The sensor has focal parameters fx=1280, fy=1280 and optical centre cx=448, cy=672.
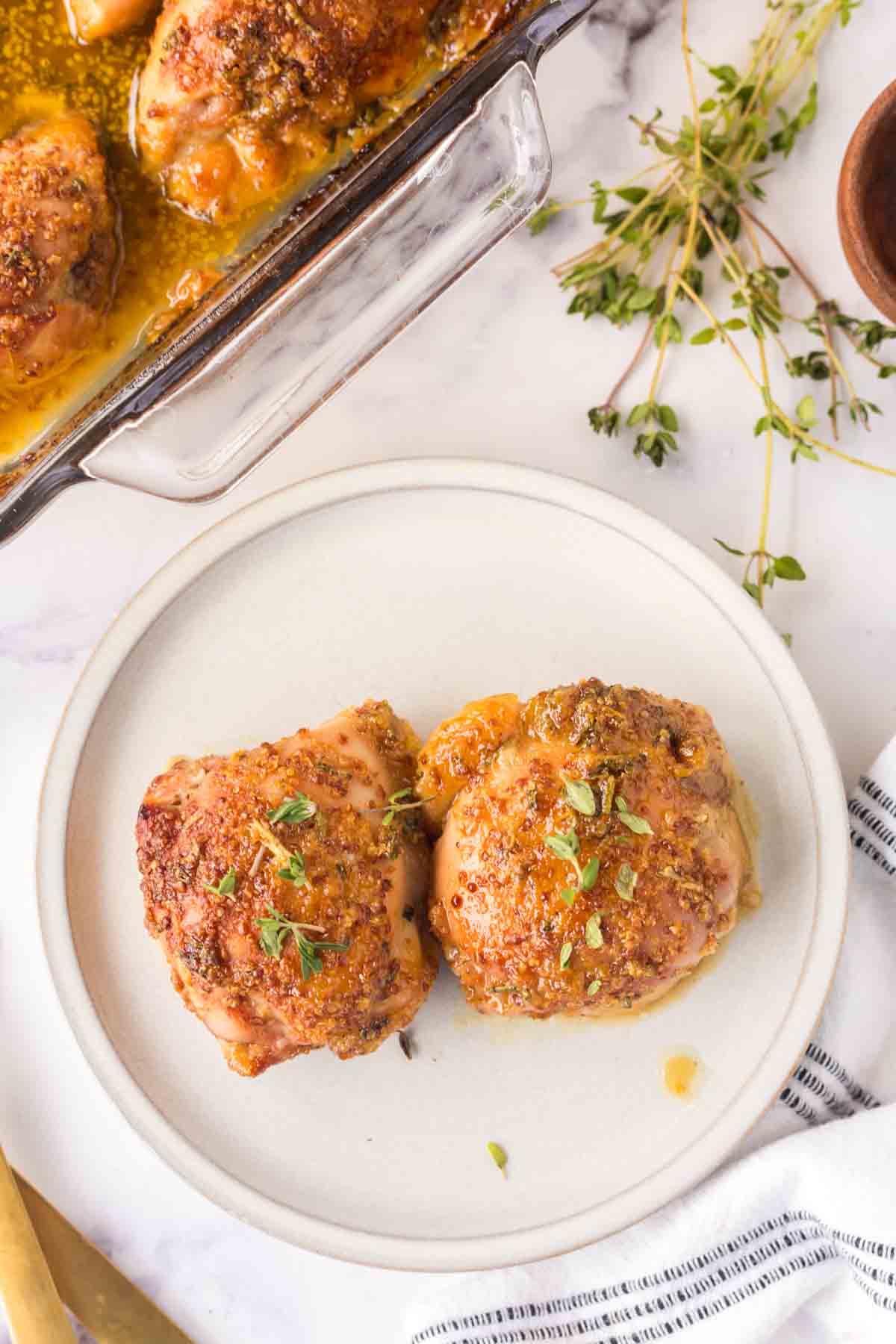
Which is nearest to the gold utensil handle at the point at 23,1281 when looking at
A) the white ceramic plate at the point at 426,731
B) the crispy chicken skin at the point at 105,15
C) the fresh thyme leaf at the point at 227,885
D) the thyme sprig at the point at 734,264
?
the white ceramic plate at the point at 426,731

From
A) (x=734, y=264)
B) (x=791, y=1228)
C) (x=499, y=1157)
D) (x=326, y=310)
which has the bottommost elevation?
(x=499, y=1157)

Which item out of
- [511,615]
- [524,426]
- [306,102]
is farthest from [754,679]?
[306,102]

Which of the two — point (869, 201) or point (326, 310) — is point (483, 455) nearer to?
point (326, 310)

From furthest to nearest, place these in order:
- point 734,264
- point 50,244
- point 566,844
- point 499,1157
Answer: point 734,264
point 499,1157
point 50,244
point 566,844

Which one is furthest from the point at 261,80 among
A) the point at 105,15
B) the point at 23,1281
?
the point at 23,1281

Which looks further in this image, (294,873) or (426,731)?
(426,731)

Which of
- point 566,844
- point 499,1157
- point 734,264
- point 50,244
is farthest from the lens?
point 734,264

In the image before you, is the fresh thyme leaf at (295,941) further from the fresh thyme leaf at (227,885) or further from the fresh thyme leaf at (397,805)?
the fresh thyme leaf at (397,805)

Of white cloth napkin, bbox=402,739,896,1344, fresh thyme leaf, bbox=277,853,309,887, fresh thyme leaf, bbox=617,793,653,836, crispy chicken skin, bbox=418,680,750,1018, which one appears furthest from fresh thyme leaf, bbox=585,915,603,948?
white cloth napkin, bbox=402,739,896,1344
